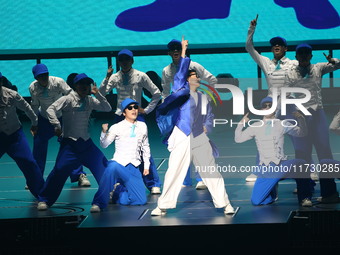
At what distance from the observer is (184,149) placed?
8.32 metres

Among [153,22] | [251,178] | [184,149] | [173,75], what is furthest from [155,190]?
[153,22]

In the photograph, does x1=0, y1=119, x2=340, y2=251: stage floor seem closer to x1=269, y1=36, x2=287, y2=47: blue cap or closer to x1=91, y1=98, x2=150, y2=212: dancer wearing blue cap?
x1=91, y1=98, x2=150, y2=212: dancer wearing blue cap

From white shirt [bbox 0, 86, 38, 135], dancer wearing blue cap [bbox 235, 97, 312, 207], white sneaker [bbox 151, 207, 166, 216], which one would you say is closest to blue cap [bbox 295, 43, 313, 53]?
dancer wearing blue cap [bbox 235, 97, 312, 207]

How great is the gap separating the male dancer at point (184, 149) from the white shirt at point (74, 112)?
1269mm

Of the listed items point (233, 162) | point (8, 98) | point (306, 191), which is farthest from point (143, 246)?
point (233, 162)

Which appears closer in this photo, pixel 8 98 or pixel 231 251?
pixel 231 251

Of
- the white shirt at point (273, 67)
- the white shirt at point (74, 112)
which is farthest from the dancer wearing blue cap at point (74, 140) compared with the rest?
the white shirt at point (273, 67)

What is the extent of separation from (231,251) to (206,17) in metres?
10.3

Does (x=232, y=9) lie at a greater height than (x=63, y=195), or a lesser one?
greater

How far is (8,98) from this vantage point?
9445 mm

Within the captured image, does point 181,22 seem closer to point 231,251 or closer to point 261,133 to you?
point 261,133

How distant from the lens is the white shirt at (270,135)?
29.8 feet

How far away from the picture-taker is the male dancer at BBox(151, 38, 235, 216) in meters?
8.30

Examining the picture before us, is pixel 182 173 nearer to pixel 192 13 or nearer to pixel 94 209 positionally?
pixel 94 209
